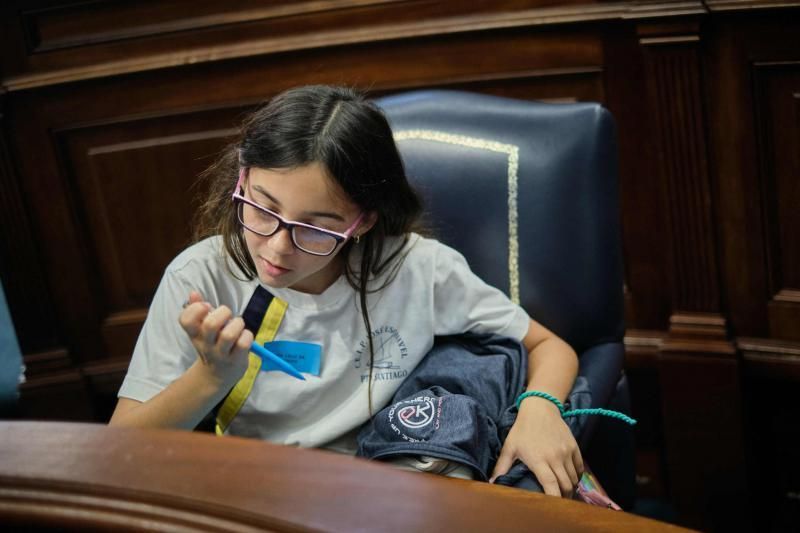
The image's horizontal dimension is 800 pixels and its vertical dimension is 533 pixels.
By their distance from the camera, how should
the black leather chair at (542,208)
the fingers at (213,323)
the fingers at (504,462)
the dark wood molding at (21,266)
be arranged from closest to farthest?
1. the fingers at (213,323)
2. the fingers at (504,462)
3. the black leather chair at (542,208)
4. the dark wood molding at (21,266)

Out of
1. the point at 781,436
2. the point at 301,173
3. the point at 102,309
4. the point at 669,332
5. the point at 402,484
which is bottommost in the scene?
the point at 781,436

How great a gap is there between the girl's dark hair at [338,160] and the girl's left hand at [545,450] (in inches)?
9.1

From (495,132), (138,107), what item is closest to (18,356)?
(138,107)

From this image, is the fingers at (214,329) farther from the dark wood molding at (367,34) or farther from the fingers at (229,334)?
the dark wood molding at (367,34)

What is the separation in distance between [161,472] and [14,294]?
78.3 inches

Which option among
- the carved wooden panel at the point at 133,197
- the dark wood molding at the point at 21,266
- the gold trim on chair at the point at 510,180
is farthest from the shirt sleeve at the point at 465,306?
the dark wood molding at the point at 21,266

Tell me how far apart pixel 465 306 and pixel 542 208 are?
0.22 m

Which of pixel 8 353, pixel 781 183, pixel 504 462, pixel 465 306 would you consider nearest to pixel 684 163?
pixel 781 183

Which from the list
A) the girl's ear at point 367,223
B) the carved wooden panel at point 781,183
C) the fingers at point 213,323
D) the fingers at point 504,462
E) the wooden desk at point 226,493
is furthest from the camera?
the carved wooden panel at point 781,183

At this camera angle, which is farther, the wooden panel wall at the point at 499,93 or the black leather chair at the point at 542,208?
the wooden panel wall at the point at 499,93

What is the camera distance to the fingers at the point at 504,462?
4.34 ft

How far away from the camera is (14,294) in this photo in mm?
2582

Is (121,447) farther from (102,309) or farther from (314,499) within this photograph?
(102,309)

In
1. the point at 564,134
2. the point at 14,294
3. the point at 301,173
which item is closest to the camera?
the point at 301,173
